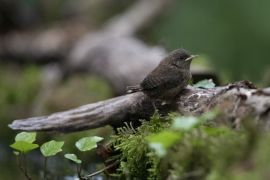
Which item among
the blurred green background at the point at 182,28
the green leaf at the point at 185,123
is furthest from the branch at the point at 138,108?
the blurred green background at the point at 182,28

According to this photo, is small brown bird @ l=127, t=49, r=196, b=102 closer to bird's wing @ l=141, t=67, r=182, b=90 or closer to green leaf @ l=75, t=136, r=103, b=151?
bird's wing @ l=141, t=67, r=182, b=90

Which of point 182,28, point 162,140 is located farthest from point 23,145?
point 182,28

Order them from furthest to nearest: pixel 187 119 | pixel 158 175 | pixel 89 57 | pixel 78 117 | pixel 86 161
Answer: pixel 89 57, pixel 86 161, pixel 78 117, pixel 158 175, pixel 187 119

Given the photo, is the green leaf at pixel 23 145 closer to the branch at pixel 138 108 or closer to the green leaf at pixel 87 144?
the green leaf at pixel 87 144

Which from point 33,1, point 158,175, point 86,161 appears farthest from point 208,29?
point 158,175

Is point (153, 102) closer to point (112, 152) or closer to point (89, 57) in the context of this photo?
point (112, 152)

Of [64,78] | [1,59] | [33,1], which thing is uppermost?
[33,1]

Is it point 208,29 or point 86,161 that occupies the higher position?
point 208,29
